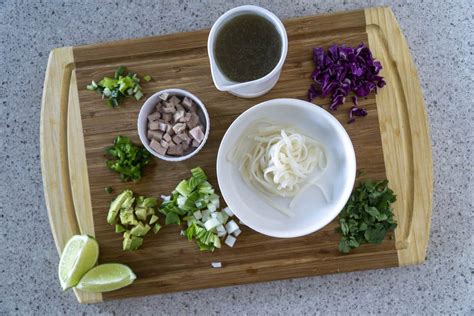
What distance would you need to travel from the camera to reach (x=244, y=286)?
167 cm

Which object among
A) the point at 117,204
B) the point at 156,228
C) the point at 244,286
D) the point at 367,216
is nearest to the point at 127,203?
the point at 117,204

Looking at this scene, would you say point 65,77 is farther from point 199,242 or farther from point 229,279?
point 229,279

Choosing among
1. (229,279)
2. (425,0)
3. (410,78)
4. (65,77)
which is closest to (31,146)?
(65,77)

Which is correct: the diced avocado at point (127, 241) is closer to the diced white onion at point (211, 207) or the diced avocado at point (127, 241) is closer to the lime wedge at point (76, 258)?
the lime wedge at point (76, 258)

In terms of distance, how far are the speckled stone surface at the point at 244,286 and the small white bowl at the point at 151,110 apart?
339mm

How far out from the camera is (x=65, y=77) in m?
1.60

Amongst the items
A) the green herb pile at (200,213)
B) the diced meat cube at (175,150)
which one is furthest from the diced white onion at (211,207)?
the diced meat cube at (175,150)

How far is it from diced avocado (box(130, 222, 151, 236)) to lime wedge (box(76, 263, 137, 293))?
12cm

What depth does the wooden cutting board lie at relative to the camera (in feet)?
5.12

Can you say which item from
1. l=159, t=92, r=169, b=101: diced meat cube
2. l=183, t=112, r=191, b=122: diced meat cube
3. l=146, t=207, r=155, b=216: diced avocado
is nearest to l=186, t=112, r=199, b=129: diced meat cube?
l=183, t=112, r=191, b=122: diced meat cube

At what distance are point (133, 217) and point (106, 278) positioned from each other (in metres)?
0.23

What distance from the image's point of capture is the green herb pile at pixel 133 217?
1.54m

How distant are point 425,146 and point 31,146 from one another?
151 centimetres

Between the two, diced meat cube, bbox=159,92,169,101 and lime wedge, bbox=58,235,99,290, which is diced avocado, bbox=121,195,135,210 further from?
diced meat cube, bbox=159,92,169,101
